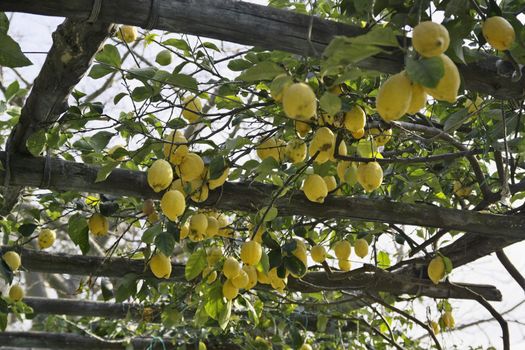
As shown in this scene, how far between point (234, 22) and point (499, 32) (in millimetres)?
431

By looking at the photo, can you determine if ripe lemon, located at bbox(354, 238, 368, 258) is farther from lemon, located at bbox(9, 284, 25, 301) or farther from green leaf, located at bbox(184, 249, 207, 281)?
lemon, located at bbox(9, 284, 25, 301)

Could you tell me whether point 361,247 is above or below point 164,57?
below

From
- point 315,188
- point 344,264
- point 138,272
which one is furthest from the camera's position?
point 138,272

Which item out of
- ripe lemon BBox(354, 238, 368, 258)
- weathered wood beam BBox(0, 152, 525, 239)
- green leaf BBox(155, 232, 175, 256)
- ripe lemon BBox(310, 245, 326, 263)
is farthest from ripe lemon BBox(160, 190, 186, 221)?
ripe lemon BBox(354, 238, 368, 258)

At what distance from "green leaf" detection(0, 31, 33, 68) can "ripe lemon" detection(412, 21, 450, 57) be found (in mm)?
653

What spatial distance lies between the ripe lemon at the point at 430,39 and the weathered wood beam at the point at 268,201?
0.89 m

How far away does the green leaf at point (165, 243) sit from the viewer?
164 centimetres

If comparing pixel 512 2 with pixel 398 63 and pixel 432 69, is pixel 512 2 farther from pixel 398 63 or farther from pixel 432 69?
pixel 432 69

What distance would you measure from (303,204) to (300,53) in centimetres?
71

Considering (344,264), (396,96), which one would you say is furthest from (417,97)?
(344,264)

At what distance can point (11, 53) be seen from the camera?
1170 mm

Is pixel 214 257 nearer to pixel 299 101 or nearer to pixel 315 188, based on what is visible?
pixel 315 188

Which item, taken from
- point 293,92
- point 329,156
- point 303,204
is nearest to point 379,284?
point 303,204

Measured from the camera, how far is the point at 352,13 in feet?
4.27
